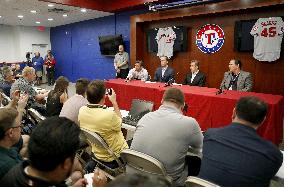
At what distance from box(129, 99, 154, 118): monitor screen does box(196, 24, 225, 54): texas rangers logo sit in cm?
386

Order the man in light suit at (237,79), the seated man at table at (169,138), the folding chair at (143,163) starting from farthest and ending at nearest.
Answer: the man in light suit at (237,79) → the seated man at table at (169,138) → the folding chair at (143,163)

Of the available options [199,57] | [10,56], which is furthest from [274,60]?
[10,56]

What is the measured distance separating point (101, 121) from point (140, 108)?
1.07m

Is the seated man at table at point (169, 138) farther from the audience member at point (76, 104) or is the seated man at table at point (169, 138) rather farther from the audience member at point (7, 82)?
the audience member at point (7, 82)

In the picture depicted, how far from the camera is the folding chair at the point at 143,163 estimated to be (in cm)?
171

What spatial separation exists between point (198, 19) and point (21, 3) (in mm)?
4898

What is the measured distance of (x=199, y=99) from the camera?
12.1ft

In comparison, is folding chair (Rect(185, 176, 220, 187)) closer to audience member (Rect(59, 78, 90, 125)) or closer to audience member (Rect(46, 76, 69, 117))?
audience member (Rect(59, 78, 90, 125))

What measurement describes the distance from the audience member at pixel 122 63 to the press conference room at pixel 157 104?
1.5 inches

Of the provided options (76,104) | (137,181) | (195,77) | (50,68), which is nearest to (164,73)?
(195,77)

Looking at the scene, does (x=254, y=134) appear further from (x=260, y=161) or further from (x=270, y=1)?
(x=270, y=1)

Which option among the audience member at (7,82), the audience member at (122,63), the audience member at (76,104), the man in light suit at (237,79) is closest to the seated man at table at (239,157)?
the audience member at (76,104)

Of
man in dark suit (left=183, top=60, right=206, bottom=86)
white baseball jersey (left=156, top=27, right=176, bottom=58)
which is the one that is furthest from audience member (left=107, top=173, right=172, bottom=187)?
white baseball jersey (left=156, top=27, right=176, bottom=58)

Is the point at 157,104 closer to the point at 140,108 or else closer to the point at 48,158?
the point at 140,108
